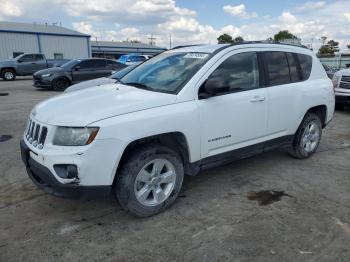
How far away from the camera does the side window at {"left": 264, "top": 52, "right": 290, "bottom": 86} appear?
15.4 ft

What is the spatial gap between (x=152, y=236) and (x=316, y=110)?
3.70 meters

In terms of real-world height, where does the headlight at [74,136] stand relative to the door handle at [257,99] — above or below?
below

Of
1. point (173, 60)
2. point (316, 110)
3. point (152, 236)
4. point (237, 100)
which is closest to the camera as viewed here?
point (152, 236)

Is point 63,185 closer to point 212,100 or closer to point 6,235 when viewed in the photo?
point 6,235

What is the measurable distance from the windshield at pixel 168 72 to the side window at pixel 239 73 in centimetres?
26

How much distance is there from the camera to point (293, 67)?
5133 mm

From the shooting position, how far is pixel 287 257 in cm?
303

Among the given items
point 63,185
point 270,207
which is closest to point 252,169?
point 270,207

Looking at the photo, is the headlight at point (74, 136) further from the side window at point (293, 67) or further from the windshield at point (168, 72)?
the side window at point (293, 67)

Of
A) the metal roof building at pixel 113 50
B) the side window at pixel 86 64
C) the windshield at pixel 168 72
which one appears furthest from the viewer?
the metal roof building at pixel 113 50

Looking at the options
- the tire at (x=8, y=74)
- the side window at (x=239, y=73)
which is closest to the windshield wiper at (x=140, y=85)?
the side window at (x=239, y=73)

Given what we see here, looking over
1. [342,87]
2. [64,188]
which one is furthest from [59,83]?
[64,188]

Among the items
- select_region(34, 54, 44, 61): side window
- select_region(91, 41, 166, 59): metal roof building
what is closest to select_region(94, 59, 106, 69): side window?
select_region(34, 54, 44, 61): side window

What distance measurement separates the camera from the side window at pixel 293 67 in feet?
16.7
